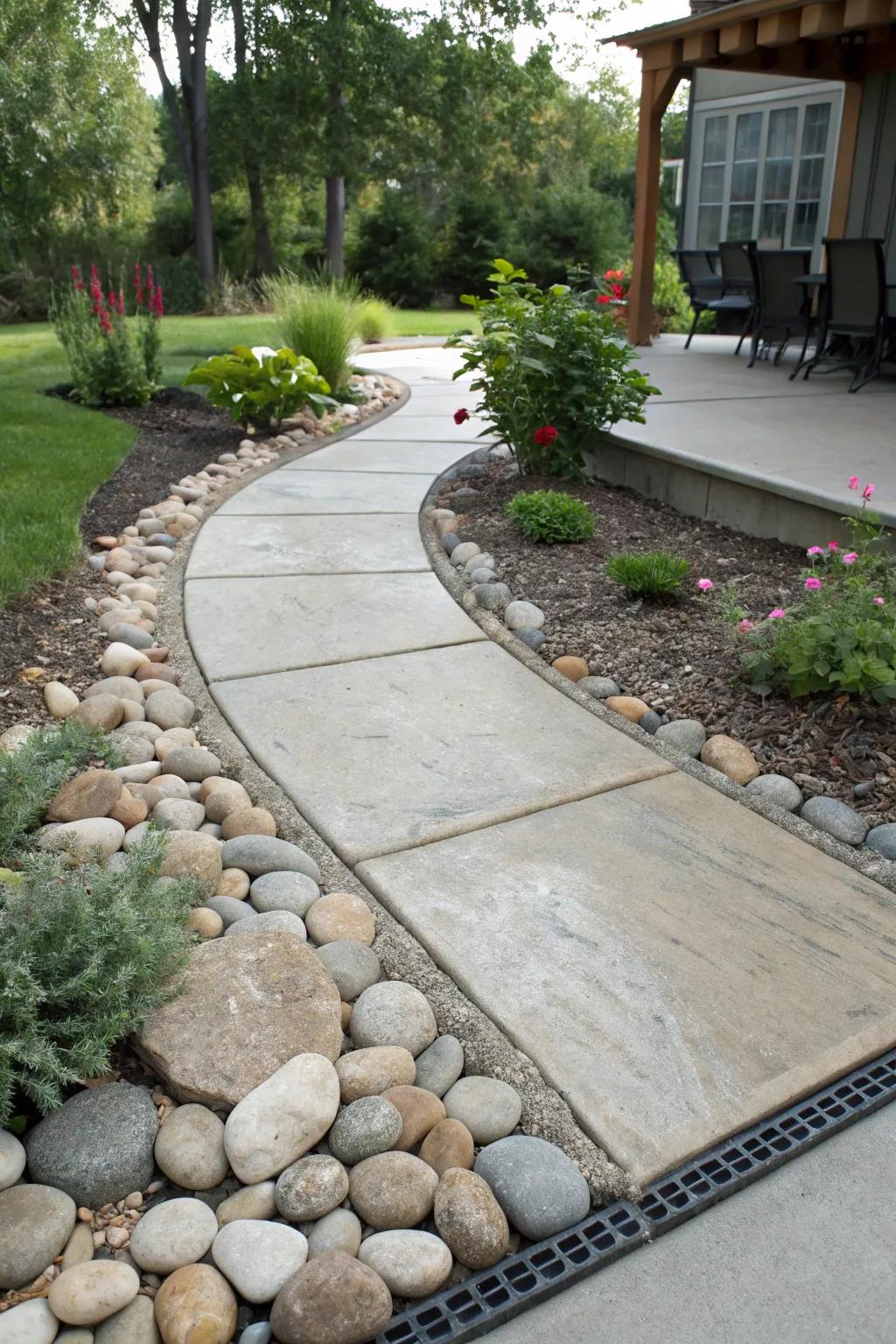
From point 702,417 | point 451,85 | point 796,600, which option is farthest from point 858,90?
point 451,85

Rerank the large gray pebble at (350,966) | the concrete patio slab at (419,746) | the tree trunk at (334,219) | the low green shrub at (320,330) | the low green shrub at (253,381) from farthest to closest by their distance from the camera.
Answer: the tree trunk at (334,219) → the low green shrub at (320,330) → the low green shrub at (253,381) → the concrete patio slab at (419,746) → the large gray pebble at (350,966)

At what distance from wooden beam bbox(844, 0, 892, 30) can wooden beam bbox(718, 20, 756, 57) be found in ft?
2.98

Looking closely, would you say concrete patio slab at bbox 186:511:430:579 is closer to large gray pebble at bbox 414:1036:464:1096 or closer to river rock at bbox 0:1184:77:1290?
large gray pebble at bbox 414:1036:464:1096

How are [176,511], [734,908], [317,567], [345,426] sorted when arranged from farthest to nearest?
[345,426], [176,511], [317,567], [734,908]

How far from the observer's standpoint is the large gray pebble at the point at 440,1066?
158cm

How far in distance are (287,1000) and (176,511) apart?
3274 mm

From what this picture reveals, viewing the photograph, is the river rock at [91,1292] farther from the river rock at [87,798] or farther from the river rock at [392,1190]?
the river rock at [87,798]

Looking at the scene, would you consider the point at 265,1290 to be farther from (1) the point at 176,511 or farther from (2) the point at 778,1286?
(1) the point at 176,511

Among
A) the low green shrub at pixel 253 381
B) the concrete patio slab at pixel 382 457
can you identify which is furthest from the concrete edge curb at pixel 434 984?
the low green shrub at pixel 253 381

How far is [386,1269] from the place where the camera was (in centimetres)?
129

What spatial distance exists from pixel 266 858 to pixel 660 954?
0.80m

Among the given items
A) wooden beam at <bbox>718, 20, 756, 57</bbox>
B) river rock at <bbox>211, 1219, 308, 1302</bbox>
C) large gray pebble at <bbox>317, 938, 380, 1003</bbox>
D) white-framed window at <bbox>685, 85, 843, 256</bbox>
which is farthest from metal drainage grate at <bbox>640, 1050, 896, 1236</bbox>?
white-framed window at <bbox>685, 85, 843, 256</bbox>

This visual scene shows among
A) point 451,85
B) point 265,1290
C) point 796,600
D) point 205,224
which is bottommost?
point 265,1290

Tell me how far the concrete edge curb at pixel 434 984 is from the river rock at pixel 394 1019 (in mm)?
37
